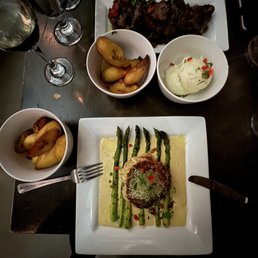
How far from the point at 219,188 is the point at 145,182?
0.31 m

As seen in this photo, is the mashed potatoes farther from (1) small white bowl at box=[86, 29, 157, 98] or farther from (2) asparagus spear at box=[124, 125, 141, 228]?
(2) asparagus spear at box=[124, 125, 141, 228]

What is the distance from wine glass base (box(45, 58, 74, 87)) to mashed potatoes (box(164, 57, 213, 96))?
1.49 feet

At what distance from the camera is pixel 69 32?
4.52 ft

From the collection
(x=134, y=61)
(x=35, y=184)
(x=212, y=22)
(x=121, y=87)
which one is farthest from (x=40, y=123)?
(x=212, y=22)

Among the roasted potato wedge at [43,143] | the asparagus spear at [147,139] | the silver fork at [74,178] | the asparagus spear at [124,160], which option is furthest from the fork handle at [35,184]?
the asparagus spear at [147,139]

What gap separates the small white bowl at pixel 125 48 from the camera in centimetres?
117

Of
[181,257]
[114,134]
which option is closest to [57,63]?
[114,134]

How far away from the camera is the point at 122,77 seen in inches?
48.2

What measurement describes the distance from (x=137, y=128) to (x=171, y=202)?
0.34 metres

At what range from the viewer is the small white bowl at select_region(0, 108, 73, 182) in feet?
3.57

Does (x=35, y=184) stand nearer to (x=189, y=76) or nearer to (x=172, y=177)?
(x=172, y=177)

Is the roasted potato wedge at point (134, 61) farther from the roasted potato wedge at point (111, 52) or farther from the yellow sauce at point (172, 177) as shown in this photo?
the yellow sauce at point (172, 177)

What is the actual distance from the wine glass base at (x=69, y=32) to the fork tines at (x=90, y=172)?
0.60 meters

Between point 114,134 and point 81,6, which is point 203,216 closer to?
point 114,134
